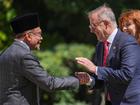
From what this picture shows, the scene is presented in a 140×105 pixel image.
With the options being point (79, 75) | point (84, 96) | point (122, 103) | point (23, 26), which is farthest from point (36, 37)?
point (84, 96)

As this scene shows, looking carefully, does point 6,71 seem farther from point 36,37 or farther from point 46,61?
point 46,61

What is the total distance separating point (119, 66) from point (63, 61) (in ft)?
21.2

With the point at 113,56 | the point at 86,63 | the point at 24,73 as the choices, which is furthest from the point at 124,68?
the point at 24,73

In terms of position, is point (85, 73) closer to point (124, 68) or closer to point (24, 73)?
point (124, 68)

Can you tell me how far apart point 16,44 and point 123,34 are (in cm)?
110

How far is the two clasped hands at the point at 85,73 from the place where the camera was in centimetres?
662

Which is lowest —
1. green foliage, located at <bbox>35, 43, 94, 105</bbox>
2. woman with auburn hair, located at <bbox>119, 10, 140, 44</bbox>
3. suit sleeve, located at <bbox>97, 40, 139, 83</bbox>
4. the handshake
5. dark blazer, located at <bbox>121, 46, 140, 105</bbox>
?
green foliage, located at <bbox>35, 43, 94, 105</bbox>

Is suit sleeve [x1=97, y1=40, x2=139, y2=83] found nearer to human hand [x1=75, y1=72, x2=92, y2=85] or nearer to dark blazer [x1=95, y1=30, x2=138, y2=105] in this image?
dark blazer [x1=95, y1=30, x2=138, y2=105]

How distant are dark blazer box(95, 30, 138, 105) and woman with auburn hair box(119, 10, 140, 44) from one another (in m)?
0.15

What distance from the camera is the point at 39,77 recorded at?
6.55m

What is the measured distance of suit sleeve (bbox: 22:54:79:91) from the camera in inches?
257

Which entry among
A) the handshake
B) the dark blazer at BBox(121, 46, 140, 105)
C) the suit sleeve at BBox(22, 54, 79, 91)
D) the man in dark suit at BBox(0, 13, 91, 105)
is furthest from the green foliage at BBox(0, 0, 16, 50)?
the dark blazer at BBox(121, 46, 140, 105)

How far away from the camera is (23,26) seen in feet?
21.9

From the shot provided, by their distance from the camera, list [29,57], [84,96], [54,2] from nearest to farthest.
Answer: [29,57], [54,2], [84,96]
